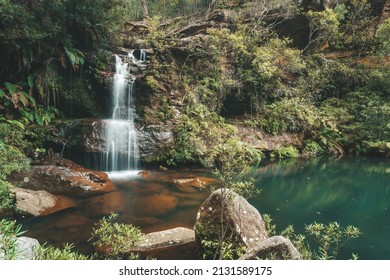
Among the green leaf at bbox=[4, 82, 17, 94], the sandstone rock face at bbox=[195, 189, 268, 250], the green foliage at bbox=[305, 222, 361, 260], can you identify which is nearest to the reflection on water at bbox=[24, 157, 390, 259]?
the green foliage at bbox=[305, 222, 361, 260]

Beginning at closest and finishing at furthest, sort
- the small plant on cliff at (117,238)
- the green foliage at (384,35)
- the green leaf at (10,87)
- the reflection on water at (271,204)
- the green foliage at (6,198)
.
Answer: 1. the small plant on cliff at (117,238)
2. the green foliage at (6,198)
3. the reflection on water at (271,204)
4. the green leaf at (10,87)
5. the green foliage at (384,35)

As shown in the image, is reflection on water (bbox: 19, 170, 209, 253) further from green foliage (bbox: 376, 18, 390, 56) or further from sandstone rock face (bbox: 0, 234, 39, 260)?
green foliage (bbox: 376, 18, 390, 56)

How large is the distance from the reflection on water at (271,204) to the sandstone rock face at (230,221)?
1958 mm

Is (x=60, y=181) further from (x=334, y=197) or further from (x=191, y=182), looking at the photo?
(x=334, y=197)

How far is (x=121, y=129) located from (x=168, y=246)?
8.21 meters

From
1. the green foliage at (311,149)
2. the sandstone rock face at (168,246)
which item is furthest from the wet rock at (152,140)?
the green foliage at (311,149)

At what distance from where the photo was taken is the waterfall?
1224cm

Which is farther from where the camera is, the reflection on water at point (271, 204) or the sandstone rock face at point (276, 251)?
the reflection on water at point (271, 204)

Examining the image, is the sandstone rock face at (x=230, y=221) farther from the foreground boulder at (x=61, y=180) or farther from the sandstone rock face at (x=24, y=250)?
the foreground boulder at (x=61, y=180)

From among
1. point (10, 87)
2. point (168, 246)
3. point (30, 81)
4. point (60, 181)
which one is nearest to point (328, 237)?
point (168, 246)

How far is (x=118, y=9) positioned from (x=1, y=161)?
9.98 m

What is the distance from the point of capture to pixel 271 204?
28.9 feet

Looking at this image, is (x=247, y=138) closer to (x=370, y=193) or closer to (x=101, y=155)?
(x=370, y=193)

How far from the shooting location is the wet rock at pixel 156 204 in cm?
766
